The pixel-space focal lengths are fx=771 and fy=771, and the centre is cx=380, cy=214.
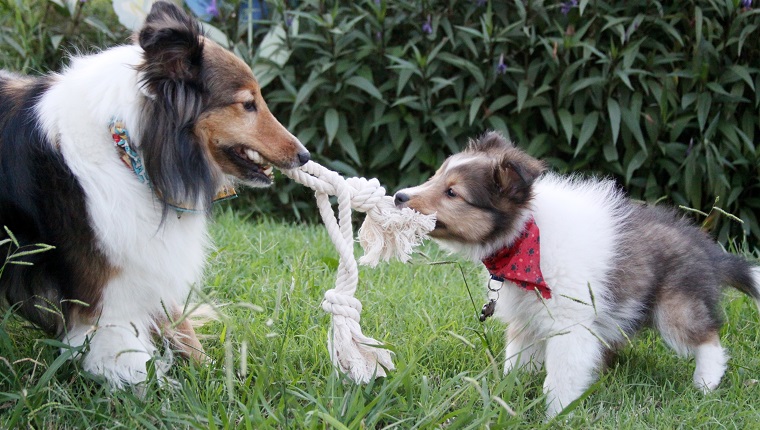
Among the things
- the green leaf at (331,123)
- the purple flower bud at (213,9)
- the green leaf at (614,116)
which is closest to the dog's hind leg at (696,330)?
the green leaf at (614,116)

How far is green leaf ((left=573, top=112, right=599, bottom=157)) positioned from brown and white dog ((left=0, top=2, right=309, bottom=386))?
283cm

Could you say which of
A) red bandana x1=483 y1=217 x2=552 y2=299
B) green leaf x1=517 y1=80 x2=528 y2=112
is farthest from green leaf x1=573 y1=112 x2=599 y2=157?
red bandana x1=483 y1=217 x2=552 y2=299

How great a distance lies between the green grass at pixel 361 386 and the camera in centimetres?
265

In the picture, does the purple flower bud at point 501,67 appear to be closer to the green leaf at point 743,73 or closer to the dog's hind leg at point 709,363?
the green leaf at point 743,73

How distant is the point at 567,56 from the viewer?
5234 millimetres

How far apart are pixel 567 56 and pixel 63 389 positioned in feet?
12.6

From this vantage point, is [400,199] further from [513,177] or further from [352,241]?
[513,177]

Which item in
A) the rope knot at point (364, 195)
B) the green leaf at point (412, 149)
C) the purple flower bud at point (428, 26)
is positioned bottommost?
the green leaf at point (412, 149)

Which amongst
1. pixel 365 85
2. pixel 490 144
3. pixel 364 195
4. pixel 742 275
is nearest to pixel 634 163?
pixel 742 275

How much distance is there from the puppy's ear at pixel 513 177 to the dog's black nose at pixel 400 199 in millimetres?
392

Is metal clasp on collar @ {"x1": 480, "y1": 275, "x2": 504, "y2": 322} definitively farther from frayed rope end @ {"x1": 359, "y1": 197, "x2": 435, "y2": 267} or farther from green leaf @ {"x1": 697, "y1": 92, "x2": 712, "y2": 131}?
green leaf @ {"x1": 697, "y1": 92, "x2": 712, "y2": 131}

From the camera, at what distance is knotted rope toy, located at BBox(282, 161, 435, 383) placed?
2.92 meters

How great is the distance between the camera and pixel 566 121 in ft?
17.3

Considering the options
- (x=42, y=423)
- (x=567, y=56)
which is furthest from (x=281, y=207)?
(x=42, y=423)
